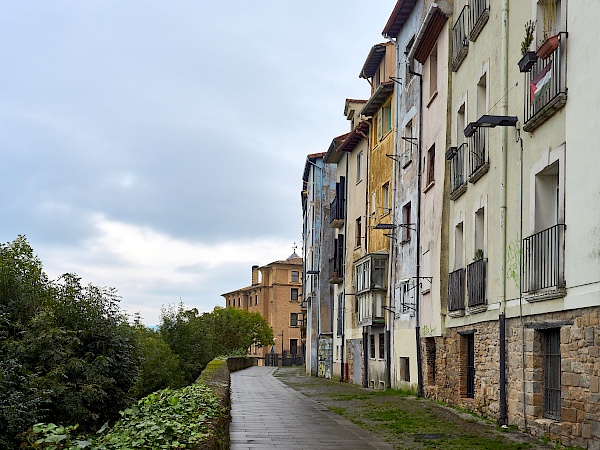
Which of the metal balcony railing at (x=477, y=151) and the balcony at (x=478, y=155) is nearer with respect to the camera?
the balcony at (x=478, y=155)

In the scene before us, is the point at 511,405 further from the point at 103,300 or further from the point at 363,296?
the point at 103,300

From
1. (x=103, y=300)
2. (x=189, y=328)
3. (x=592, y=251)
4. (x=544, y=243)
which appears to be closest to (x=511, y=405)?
(x=544, y=243)

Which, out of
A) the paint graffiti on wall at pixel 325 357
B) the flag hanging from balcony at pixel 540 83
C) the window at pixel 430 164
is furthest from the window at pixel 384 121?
the flag hanging from balcony at pixel 540 83

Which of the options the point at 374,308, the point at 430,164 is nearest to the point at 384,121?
the point at 374,308

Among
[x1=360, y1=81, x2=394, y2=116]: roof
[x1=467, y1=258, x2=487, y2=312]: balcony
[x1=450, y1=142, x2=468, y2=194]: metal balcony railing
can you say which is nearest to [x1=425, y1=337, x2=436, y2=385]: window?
[x1=450, y1=142, x2=468, y2=194]: metal balcony railing

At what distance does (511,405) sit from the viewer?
14555 millimetres

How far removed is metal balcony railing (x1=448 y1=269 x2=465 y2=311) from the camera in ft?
60.2

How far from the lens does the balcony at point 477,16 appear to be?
16.9 metres

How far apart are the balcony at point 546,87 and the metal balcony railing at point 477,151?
9.19ft

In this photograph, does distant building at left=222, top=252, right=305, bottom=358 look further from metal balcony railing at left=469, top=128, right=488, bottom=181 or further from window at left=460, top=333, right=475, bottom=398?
metal balcony railing at left=469, top=128, right=488, bottom=181

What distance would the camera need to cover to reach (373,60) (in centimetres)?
3362

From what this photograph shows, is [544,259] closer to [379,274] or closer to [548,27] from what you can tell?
[548,27]

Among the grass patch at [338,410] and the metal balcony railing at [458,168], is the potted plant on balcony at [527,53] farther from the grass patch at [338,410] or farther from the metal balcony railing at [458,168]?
the grass patch at [338,410]

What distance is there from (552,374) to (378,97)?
64.3ft
